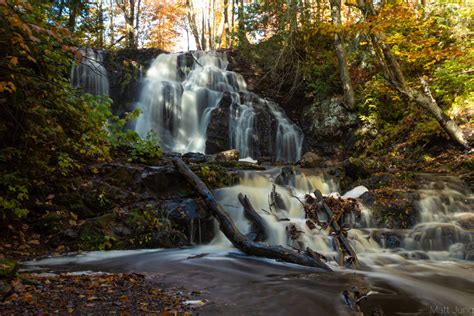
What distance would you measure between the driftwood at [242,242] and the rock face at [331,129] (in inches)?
324

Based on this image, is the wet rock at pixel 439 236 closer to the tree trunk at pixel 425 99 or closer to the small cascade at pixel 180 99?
the tree trunk at pixel 425 99

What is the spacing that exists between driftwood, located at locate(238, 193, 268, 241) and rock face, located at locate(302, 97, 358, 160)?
7.72 m

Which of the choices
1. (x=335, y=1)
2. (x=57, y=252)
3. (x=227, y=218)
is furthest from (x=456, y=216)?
(x=335, y=1)

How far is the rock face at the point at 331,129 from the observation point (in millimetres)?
13734

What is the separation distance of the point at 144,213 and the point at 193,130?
9.09m

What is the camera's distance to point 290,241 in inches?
251

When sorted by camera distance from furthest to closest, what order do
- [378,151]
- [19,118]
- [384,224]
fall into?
[378,151] < [384,224] < [19,118]

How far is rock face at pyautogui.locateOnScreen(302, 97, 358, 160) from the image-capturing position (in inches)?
541

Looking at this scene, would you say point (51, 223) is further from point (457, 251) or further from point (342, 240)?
point (457, 251)

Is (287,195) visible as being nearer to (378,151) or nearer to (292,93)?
(378,151)

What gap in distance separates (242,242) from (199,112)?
10.8 m

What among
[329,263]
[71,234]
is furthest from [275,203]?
[71,234]

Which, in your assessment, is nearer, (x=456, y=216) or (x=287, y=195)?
(x=456, y=216)

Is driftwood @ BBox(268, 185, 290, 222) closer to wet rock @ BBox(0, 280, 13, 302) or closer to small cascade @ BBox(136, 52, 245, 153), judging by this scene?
wet rock @ BBox(0, 280, 13, 302)
